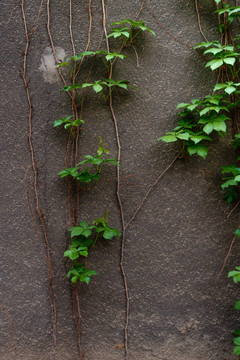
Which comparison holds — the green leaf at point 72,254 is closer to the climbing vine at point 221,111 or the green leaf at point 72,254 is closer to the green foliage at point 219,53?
the climbing vine at point 221,111

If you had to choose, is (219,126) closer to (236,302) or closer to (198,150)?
(198,150)

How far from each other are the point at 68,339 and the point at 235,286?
99 centimetres

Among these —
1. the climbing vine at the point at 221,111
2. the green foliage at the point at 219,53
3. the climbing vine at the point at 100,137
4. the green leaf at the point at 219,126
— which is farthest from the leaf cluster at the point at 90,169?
the green foliage at the point at 219,53

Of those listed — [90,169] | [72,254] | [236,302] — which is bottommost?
[236,302]

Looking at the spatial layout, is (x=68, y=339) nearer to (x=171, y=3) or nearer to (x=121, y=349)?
(x=121, y=349)

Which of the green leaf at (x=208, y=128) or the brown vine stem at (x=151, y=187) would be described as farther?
the brown vine stem at (x=151, y=187)

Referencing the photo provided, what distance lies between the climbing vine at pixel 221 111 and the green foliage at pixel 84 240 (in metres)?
0.58

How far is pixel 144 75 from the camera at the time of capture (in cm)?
180

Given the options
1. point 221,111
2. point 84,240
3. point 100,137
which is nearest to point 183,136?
point 221,111

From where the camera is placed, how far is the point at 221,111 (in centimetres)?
179

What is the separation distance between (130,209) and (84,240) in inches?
12.3

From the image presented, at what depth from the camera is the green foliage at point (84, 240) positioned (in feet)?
5.32

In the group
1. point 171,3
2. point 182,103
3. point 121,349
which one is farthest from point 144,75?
point 121,349

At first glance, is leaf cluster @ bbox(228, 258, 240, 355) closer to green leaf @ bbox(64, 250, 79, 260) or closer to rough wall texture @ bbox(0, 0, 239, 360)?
rough wall texture @ bbox(0, 0, 239, 360)
